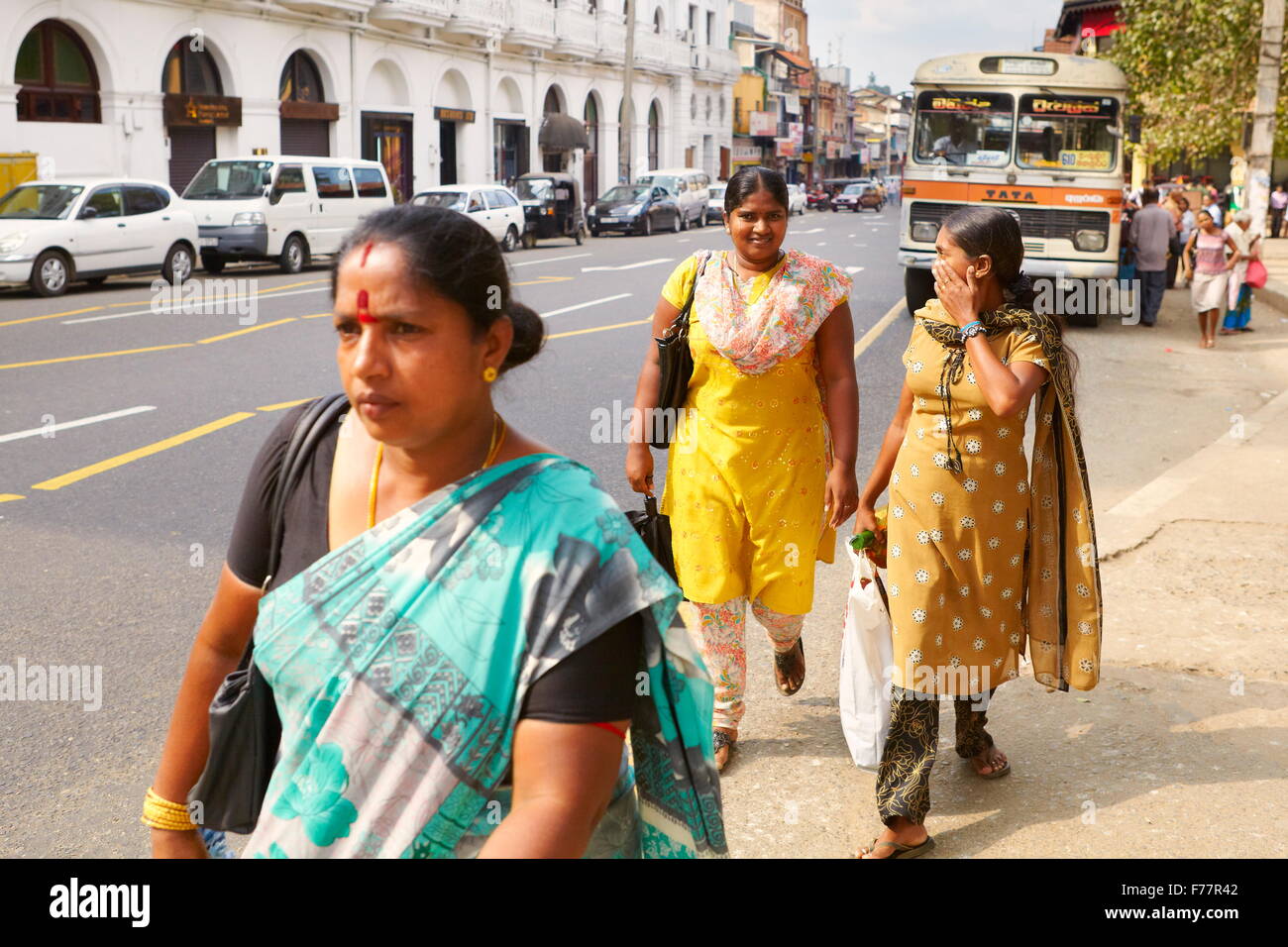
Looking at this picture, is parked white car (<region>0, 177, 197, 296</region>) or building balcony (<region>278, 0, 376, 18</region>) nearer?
parked white car (<region>0, 177, 197, 296</region>)

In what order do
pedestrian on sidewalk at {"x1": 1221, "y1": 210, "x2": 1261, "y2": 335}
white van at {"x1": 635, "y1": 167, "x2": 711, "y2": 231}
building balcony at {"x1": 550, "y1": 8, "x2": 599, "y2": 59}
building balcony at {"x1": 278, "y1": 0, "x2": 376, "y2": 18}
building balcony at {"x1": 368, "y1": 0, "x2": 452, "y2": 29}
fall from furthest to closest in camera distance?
building balcony at {"x1": 550, "y1": 8, "x2": 599, "y2": 59} → white van at {"x1": 635, "y1": 167, "x2": 711, "y2": 231} → building balcony at {"x1": 368, "y1": 0, "x2": 452, "y2": 29} → building balcony at {"x1": 278, "y1": 0, "x2": 376, "y2": 18} → pedestrian on sidewalk at {"x1": 1221, "y1": 210, "x2": 1261, "y2": 335}

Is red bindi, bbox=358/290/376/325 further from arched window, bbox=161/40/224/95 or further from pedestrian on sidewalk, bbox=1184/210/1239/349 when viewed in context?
arched window, bbox=161/40/224/95

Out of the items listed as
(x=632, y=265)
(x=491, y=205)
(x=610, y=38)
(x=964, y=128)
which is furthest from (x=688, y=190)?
(x=964, y=128)

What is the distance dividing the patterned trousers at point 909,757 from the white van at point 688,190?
35535 mm

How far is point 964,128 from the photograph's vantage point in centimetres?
1630

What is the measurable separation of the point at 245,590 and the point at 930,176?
1548 cm

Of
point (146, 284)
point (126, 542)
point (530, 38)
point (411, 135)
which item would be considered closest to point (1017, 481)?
point (126, 542)

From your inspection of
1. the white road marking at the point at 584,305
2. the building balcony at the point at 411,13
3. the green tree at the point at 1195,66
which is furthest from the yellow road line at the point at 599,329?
the building balcony at the point at 411,13

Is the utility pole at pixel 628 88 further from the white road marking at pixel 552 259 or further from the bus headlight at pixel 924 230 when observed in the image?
the bus headlight at pixel 924 230

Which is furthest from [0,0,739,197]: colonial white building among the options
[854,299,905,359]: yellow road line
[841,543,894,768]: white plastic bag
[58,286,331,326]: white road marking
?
[841,543,894,768]: white plastic bag

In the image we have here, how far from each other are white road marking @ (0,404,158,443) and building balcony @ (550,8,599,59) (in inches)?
1389

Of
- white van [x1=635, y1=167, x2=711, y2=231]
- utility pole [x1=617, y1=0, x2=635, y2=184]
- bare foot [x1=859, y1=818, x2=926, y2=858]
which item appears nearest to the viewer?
bare foot [x1=859, y1=818, x2=926, y2=858]

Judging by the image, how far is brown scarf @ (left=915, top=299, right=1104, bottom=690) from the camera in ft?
12.0

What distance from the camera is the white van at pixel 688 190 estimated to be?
1553 inches
